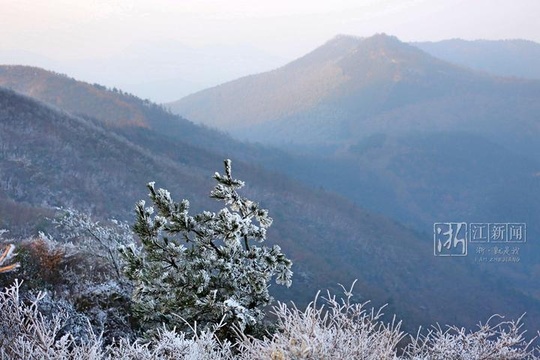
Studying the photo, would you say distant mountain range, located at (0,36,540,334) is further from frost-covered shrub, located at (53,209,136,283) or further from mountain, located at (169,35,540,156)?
mountain, located at (169,35,540,156)

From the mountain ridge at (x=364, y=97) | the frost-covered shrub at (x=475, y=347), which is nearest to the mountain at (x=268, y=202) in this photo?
the frost-covered shrub at (x=475, y=347)

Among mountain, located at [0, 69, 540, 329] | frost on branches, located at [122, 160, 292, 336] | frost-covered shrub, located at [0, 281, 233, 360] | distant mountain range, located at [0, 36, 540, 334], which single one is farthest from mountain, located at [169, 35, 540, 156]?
frost-covered shrub, located at [0, 281, 233, 360]

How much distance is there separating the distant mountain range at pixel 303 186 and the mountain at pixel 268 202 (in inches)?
6.8

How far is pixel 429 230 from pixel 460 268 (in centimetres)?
3533

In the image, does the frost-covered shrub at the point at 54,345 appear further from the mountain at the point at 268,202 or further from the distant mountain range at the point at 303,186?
the mountain at the point at 268,202

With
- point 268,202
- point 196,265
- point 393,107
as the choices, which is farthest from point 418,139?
point 196,265

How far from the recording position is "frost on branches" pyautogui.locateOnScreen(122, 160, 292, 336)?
592 centimetres

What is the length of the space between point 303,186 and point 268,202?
16.3m

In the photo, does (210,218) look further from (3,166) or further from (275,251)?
(3,166)

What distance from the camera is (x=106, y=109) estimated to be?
8156cm

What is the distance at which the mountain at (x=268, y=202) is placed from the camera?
35.7 m

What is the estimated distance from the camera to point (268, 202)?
2351 inches

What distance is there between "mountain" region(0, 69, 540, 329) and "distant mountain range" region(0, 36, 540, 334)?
173mm

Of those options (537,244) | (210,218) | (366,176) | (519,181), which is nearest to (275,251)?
(210,218)
